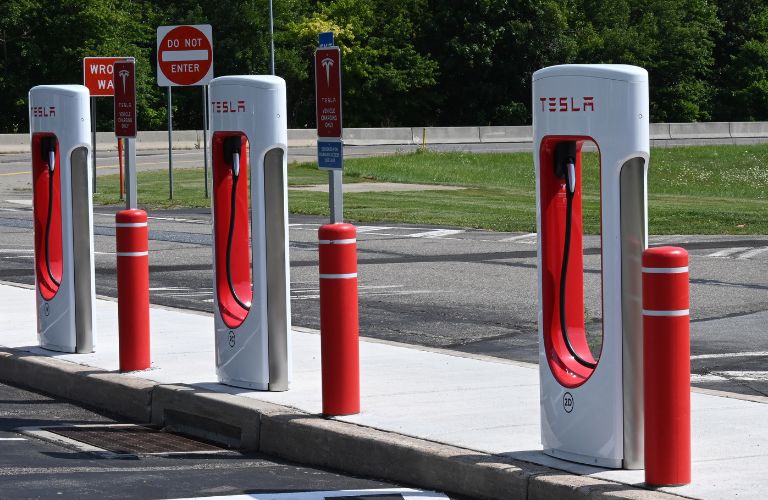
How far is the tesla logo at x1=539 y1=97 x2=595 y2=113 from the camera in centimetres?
621

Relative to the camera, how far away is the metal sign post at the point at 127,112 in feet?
30.1

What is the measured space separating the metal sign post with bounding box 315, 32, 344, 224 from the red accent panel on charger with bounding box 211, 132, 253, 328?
893mm

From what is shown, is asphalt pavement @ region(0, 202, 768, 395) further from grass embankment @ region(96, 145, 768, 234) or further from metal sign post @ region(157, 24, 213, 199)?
metal sign post @ region(157, 24, 213, 199)

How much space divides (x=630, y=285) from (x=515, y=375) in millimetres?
2638

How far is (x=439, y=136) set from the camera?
60875 millimetres

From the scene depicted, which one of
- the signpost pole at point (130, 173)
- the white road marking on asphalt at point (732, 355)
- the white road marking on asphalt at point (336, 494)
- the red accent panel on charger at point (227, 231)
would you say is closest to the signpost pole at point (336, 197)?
the red accent panel on charger at point (227, 231)

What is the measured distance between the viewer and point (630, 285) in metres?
6.18

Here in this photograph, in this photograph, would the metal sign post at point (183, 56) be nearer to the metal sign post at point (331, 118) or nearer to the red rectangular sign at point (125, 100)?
the red rectangular sign at point (125, 100)

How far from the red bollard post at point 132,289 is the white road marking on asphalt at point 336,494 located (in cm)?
283

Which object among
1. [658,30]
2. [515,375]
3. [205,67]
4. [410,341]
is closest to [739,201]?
[205,67]

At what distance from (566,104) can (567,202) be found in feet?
1.76

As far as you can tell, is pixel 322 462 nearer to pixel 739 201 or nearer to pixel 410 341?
pixel 410 341

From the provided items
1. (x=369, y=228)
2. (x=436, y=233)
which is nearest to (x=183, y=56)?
(x=369, y=228)

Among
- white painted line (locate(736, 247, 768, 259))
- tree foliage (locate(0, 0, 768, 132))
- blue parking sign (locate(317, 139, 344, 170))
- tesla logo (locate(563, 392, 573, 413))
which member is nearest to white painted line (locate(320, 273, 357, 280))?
blue parking sign (locate(317, 139, 344, 170))
